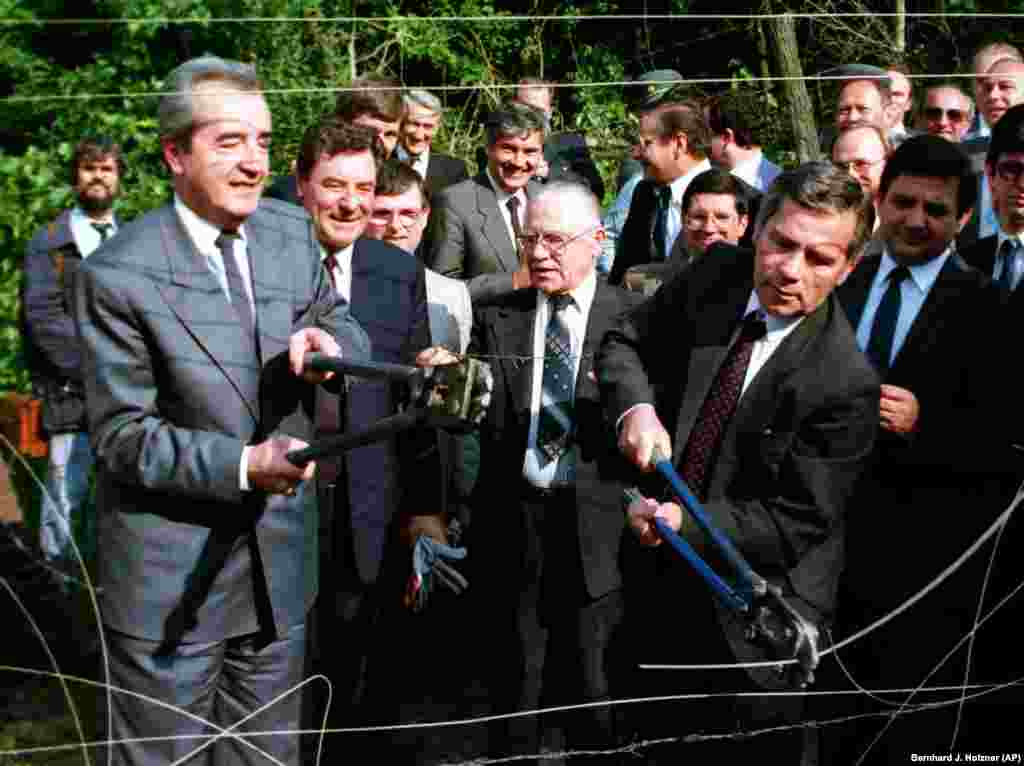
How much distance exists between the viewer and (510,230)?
602 cm

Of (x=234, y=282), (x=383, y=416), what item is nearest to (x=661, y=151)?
(x=383, y=416)

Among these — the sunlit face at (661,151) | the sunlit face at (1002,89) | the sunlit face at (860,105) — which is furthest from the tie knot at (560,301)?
the sunlit face at (1002,89)

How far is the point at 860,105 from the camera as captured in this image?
626 cm

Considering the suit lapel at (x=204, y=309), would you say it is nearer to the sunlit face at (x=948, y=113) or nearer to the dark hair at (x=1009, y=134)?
the dark hair at (x=1009, y=134)

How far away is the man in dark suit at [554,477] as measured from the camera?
4.21m

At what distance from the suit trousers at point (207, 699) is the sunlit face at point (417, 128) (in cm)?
354

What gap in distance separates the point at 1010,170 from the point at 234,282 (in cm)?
238

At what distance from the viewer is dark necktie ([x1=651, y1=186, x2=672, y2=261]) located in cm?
583

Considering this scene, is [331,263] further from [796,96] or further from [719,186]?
[796,96]

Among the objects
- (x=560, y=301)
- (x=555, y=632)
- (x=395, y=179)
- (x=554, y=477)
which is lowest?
(x=555, y=632)

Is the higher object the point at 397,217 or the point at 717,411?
the point at 397,217

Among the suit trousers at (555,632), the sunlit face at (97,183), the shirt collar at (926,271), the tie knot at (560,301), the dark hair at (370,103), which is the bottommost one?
the suit trousers at (555,632)

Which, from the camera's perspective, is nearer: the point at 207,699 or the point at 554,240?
the point at 207,699

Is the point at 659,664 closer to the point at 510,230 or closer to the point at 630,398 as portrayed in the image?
the point at 630,398
